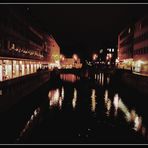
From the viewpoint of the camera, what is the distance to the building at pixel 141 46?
57.2 m

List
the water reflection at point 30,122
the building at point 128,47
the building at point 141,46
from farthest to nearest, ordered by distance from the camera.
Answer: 1. the building at point 128,47
2. the building at point 141,46
3. the water reflection at point 30,122

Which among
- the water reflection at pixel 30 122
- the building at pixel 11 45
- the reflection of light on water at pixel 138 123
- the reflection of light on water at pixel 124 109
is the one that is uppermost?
the building at pixel 11 45

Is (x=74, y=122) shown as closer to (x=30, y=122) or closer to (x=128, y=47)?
(x=30, y=122)

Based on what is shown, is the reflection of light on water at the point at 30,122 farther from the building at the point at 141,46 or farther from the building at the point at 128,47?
the building at the point at 128,47

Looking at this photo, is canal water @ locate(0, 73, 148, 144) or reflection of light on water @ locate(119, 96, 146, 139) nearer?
canal water @ locate(0, 73, 148, 144)

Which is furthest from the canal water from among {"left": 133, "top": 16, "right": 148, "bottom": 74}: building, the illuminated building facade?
the illuminated building facade

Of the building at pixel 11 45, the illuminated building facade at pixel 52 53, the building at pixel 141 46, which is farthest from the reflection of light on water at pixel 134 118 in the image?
the illuminated building facade at pixel 52 53

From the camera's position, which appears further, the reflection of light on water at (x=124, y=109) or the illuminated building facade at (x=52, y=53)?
the illuminated building facade at (x=52, y=53)

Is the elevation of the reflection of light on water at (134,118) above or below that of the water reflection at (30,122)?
below

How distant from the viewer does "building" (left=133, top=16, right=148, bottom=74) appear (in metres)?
57.2

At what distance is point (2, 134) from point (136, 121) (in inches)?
441

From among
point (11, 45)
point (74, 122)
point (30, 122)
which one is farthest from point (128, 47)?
point (30, 122)

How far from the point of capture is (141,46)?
6184 cm

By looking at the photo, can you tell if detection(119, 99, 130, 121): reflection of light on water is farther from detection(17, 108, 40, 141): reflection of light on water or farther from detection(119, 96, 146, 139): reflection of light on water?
detection(17, 108, 40, 141): reflection of light on water
